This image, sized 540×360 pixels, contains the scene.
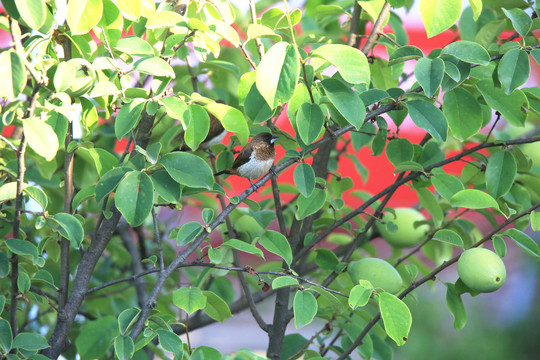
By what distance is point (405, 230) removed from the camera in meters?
1.46

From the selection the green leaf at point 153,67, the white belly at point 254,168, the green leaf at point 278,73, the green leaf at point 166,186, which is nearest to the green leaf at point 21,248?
the green leaf at point 166,186

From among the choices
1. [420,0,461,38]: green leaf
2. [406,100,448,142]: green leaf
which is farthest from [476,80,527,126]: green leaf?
[420,0,461,38]: green leaf

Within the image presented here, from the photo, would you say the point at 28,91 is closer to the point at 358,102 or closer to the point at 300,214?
the point at 300,214

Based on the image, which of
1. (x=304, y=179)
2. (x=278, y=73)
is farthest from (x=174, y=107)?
(x=304, y=179)

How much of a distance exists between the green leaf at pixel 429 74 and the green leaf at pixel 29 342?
68 centimetres

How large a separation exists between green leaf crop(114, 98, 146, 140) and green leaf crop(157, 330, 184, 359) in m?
0.29

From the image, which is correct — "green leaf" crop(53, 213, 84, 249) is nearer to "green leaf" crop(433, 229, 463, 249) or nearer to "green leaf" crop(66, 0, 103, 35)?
"green leaf" crop(66, 0, 103, 35)

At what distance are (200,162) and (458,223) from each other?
77 centimetres

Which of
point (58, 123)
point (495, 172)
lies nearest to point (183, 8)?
point (58, 123)

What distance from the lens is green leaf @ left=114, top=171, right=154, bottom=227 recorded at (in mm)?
844

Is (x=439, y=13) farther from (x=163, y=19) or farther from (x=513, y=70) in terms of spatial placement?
(x=163, y=19)

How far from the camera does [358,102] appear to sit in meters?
0.88

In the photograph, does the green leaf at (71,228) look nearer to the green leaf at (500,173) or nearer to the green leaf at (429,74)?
the green leaf at (429,74)

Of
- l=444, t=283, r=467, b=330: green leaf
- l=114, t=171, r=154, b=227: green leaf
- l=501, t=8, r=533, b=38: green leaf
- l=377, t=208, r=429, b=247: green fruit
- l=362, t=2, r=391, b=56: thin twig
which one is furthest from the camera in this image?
l=377, t=208, r=429, b=247: green fruit
